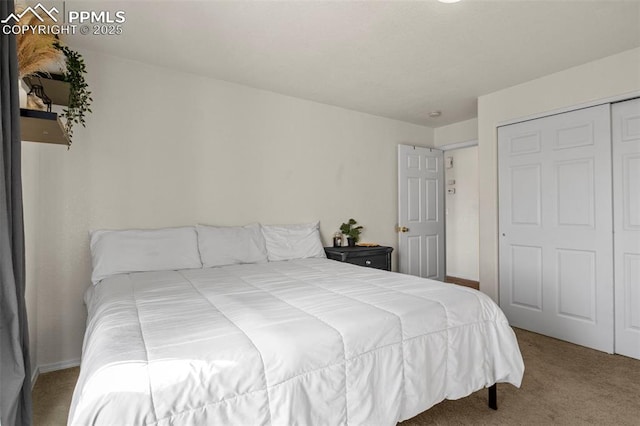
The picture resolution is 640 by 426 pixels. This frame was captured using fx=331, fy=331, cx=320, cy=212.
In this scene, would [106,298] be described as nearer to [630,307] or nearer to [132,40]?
[132,40]

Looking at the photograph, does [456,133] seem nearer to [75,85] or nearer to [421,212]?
[421,212]

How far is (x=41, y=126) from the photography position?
1693 millimetres

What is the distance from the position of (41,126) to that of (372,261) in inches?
121

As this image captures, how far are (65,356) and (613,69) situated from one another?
5001 millimetres

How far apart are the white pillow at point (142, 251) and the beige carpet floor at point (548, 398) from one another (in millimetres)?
773

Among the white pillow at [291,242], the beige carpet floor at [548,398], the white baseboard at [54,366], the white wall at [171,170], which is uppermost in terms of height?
the white wall at [171,170]

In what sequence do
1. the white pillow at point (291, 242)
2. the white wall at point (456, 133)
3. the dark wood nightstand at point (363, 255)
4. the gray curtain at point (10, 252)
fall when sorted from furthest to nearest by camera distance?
the white wall at point (456, 133) < the dark wood nightstand at point (363, 255) < the white pillow at point (291, 242) < the gray curtain at point (10, 252)

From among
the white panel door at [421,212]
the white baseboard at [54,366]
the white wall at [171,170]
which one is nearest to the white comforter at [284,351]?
the white wall at [171,170]

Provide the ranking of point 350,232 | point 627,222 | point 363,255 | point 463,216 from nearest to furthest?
1. point 627,222
2. point 363,255
3. point 350,232
4. point 463,216

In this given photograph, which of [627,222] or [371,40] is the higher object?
[371,40]

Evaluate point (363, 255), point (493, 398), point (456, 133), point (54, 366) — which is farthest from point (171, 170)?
point (456, 133)

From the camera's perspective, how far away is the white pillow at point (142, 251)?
241cm

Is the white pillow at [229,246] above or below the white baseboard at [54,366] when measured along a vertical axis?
above

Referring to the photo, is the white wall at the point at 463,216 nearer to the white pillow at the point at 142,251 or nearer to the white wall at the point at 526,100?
the white wall at the point at 526,100
